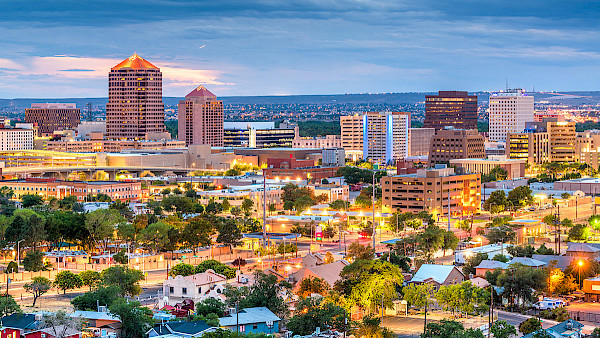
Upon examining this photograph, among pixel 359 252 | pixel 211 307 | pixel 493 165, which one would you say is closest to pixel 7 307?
pixel 211 307

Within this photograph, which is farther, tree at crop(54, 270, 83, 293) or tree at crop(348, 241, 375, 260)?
tree at crop(348, 241, 375, 260)

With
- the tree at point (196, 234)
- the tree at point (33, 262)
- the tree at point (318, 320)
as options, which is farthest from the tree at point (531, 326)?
the tree at point (196, 234)

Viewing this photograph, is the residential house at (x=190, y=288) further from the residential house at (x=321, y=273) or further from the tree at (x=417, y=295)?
the tree at (x=417, y=295)

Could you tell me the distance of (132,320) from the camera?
1917 inches

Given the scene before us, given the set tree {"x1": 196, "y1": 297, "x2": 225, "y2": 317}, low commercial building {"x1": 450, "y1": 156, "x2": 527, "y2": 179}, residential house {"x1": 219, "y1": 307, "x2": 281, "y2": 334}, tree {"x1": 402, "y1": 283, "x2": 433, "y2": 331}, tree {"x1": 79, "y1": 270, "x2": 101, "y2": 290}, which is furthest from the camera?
low commercial building {"x1": 450, "y1": 156, "x2": 527, "y2": 179}

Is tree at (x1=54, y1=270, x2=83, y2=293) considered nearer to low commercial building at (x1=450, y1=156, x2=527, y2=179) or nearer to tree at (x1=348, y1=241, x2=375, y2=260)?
tree at (x1=348, y1=241, x2=375, y2=260)

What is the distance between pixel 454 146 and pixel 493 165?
15.9 meters

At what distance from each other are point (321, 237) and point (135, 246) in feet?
60.1

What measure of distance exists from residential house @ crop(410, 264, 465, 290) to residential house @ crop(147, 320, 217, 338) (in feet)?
67.0

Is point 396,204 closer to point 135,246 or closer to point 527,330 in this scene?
point 135,246

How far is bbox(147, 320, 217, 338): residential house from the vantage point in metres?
46.6

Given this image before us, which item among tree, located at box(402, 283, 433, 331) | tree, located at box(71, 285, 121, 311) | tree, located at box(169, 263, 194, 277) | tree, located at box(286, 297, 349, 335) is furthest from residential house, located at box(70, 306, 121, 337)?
tree, located at box(402, 283, 433, 331)

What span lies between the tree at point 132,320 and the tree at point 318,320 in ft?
23.7

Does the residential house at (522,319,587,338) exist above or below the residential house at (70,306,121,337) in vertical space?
below
